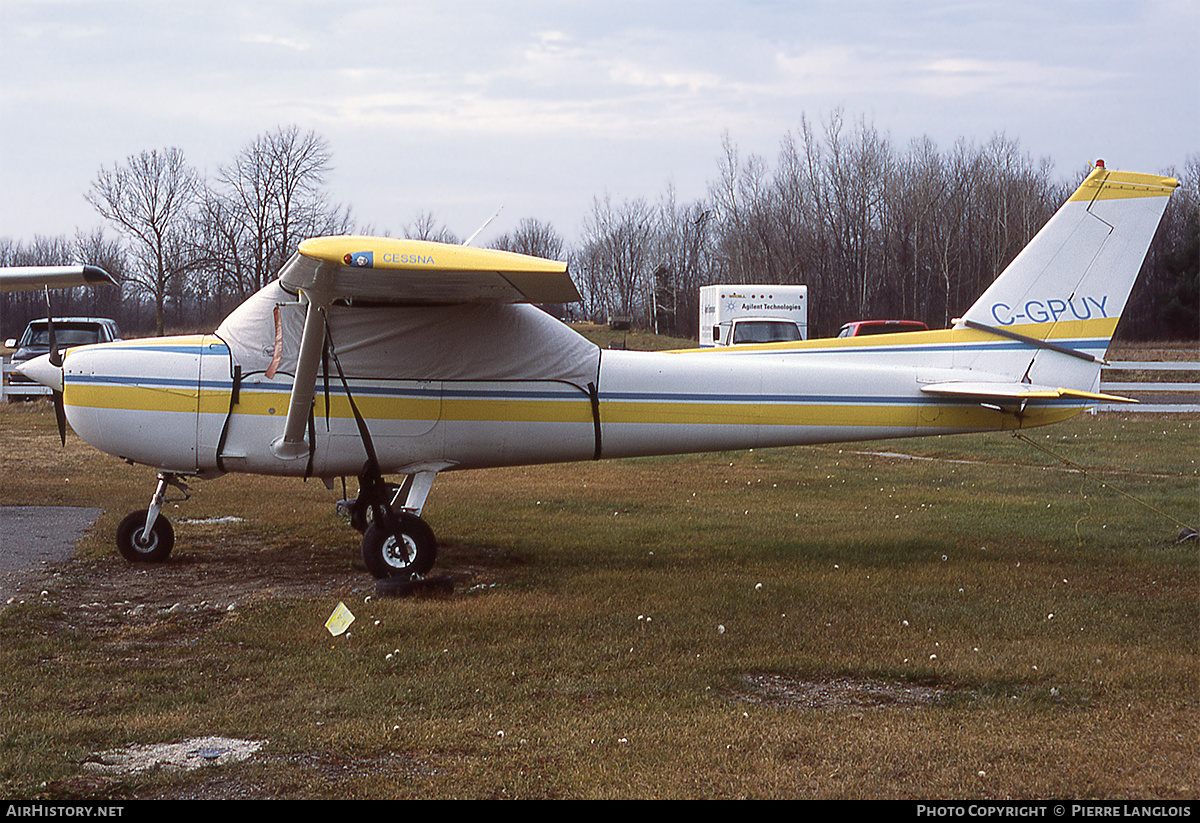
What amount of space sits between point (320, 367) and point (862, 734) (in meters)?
4.92

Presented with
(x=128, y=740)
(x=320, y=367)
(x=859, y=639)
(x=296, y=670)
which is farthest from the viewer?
(x=320, y=367)

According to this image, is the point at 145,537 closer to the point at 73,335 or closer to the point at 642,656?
the point at 642,656

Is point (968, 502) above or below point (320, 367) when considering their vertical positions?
below

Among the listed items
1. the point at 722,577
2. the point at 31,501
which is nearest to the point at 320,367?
the point at 722,577

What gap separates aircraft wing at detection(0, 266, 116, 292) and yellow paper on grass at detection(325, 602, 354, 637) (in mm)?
4250

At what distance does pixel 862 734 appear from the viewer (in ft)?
14.5

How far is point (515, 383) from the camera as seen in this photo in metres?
8.02

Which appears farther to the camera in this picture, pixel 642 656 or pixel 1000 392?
pixel 1000 392

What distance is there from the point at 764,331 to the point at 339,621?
893 inches

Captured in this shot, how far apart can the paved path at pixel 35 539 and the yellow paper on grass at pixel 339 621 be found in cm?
231

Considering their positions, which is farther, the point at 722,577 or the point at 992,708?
the point at 722,577

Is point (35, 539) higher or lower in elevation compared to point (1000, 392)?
lower

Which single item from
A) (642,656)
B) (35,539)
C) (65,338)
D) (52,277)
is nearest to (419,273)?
(642,656)
